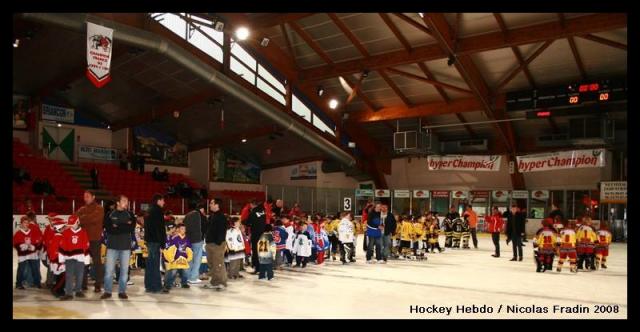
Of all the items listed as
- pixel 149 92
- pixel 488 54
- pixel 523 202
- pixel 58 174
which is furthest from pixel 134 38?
pixel 523 202

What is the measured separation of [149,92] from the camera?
72.0ft

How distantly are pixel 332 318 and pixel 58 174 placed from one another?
19.3 m

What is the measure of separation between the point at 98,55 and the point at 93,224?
16.2 ft

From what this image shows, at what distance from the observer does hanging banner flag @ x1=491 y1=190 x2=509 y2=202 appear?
27266 millimetres

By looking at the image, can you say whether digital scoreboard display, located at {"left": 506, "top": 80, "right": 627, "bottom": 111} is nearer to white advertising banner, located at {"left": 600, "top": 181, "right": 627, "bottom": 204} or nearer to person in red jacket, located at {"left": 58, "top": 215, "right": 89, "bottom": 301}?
white advertising banner, located at {"left": 600, "top": 181, "right": 627, "bottom": 204}

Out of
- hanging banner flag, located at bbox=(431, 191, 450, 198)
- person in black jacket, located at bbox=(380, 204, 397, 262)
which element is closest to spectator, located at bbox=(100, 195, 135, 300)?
person in black jacket, located at bbox=(380, 204, 397, 262)

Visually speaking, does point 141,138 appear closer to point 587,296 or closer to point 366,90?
point 366,90

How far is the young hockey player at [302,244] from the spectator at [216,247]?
318cm

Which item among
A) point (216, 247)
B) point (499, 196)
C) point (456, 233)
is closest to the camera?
point (216, 247)

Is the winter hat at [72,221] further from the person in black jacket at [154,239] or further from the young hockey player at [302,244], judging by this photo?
the young hockey player at [302,244]

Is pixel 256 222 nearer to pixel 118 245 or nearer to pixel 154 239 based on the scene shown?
pixel 154 239

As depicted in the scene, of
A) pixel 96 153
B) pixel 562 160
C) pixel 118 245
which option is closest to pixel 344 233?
pixel 118 245

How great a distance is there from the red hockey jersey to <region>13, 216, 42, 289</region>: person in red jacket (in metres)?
1.32

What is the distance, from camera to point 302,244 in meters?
11.7
